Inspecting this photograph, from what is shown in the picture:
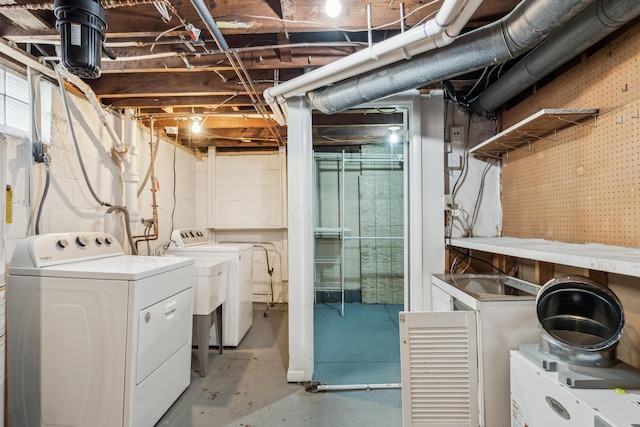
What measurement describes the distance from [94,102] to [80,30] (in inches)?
43.7

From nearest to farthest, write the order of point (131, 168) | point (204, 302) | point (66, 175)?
point (66, 175), point (204, 302), point (131, 168)

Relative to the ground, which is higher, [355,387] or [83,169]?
[83,169]

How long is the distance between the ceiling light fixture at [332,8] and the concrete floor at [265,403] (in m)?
2.25

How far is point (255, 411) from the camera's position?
1.86m

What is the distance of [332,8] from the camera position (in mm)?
1401

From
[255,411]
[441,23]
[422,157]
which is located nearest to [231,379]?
[255,411]

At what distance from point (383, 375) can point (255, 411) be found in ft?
3.23

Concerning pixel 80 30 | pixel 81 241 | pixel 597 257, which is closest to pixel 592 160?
pixel 597 257

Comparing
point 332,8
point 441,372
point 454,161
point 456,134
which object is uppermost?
point 332,8

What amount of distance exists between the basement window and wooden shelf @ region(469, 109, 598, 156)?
278cm

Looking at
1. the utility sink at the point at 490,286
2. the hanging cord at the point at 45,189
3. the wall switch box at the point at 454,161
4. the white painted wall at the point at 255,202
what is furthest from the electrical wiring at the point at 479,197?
the hanging cord at the point at 45,189

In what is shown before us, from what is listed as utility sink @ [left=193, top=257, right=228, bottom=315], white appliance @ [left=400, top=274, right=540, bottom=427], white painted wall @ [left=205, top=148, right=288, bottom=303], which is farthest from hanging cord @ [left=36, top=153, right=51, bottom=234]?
white appliance @ [left=400, top=274, right=540, bottom=427]

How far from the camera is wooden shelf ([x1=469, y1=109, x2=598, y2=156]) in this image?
1363mm

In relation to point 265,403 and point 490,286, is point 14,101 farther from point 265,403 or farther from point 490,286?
point 490,286
